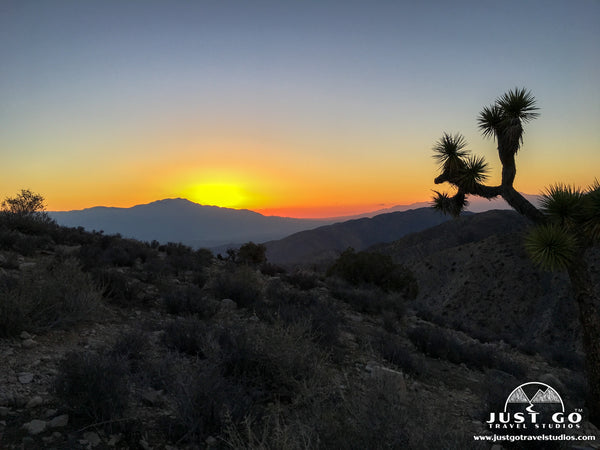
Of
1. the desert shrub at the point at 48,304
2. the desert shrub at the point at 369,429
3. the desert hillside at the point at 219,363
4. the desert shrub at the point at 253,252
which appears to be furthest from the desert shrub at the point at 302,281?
the desert shrub at the point at 253,252

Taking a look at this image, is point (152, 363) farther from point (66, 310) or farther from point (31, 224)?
point (31, 224)

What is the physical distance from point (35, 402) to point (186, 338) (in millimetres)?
2036

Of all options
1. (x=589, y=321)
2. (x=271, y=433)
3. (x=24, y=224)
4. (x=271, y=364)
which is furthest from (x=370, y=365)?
(x=24, y=224)

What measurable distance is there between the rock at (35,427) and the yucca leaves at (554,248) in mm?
7396

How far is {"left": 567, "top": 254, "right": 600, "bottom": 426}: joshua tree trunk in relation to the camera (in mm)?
6062

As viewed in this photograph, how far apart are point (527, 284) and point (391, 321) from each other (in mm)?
29315

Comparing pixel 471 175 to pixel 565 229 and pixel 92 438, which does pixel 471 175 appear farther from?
pixel 92 438

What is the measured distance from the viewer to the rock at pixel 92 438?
3051 mm

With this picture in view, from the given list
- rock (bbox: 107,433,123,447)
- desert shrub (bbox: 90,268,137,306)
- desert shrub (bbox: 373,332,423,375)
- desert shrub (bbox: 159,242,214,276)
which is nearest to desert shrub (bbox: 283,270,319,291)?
desert shrub (bbox: 159,242,214,276)

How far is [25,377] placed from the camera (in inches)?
155

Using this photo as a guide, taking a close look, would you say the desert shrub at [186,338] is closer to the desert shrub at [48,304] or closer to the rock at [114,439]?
the desert shrub at [48,304]

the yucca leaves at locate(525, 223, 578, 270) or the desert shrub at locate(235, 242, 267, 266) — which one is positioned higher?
the yucca leaves at locate(525, 223, 578, 270)

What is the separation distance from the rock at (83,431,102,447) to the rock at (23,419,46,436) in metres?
0.38

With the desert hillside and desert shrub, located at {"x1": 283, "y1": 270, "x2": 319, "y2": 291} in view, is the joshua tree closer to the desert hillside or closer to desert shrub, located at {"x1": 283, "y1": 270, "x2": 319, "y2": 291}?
the desert hillside
